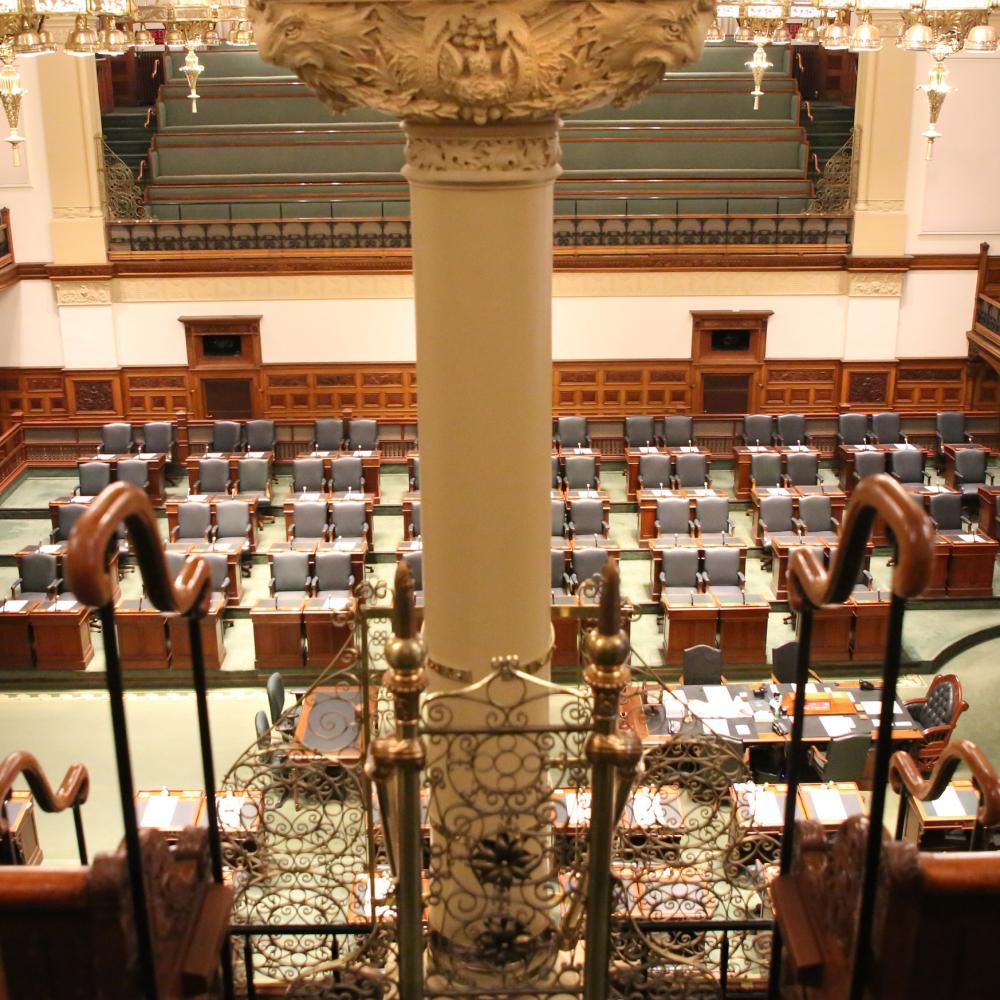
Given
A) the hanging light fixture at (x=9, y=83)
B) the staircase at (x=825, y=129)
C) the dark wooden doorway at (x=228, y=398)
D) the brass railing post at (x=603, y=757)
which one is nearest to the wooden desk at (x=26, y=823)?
the hanging light fixture at (x=9, y=83)

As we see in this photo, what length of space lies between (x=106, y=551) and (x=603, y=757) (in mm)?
1268

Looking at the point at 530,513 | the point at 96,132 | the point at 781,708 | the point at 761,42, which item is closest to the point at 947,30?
the point at 761,42

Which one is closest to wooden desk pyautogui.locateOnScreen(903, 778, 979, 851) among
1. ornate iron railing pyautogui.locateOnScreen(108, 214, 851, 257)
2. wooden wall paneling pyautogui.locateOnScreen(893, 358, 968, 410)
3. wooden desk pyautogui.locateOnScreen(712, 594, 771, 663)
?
wooden desk pyautogui.locateOnScreen(712, 594, 771, 663)

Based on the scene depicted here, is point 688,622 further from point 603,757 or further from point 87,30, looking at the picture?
point 603,757

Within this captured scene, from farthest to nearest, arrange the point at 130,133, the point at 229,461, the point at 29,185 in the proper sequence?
1. the point at 130,133
2. the point at 29,185
3. the point at 229,461

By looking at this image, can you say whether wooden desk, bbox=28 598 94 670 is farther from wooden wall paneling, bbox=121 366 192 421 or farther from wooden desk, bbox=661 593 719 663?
wooden wall paneling, bbox=121 366 192 421

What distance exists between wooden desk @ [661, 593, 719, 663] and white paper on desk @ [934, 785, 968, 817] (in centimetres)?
271

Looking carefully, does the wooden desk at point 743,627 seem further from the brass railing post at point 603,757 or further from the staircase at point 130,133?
the staircase at point 130,133

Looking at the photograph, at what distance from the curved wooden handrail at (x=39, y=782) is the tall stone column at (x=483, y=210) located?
120 centimetres

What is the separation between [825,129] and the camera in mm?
15695

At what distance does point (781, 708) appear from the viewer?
27.3ft

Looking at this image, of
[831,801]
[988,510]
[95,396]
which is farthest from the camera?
[95,396]

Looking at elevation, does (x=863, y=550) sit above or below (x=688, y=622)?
above

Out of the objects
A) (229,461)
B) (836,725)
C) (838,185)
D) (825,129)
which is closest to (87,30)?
(229,461)
